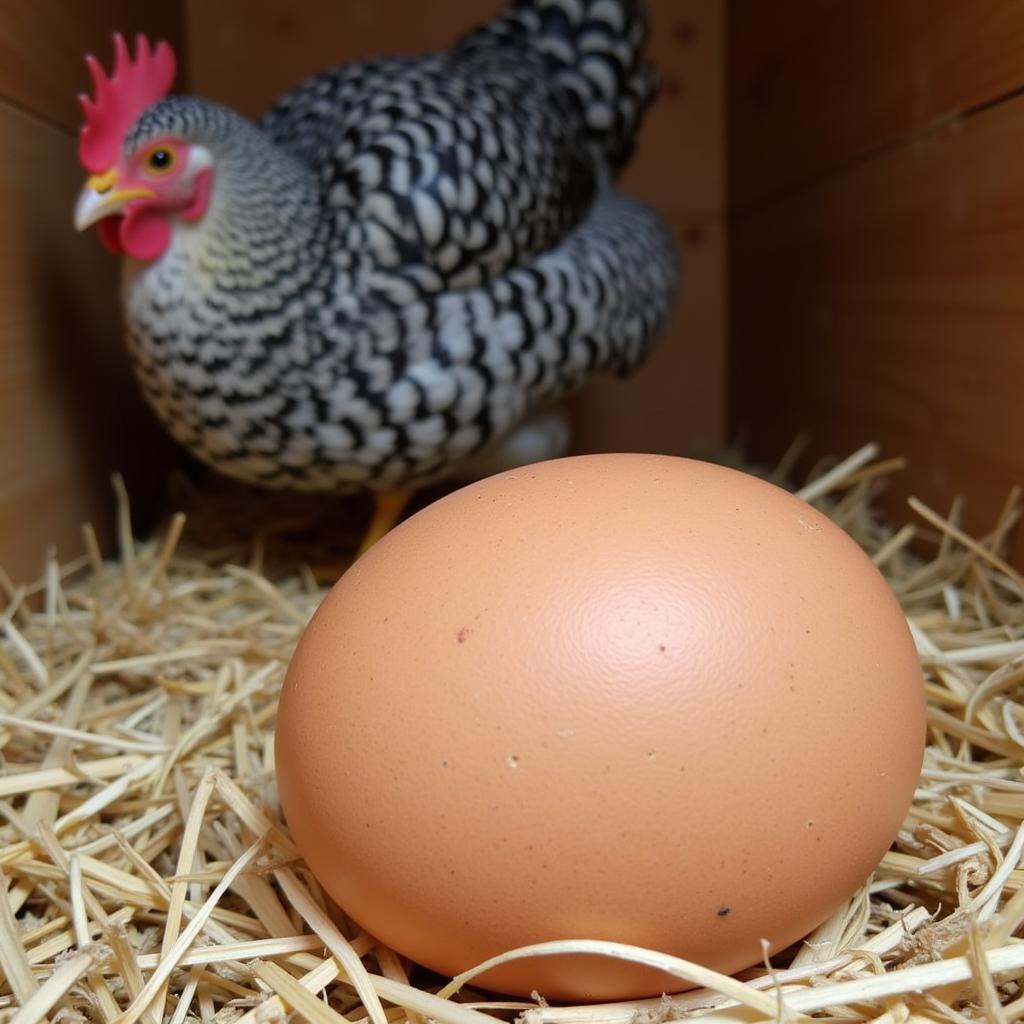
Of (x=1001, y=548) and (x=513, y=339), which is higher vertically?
(x=513, y=339)

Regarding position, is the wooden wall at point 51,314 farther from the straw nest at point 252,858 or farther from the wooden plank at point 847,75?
the wooden plank at point 847,75

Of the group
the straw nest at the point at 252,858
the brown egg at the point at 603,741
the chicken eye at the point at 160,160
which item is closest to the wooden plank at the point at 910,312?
the straw nest at the point at 252,858

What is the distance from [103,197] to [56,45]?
39 centimetres

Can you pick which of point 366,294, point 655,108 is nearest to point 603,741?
point 366,294

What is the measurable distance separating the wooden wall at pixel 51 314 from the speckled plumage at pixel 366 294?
14cm

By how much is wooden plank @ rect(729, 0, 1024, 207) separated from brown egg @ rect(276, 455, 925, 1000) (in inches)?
29.1

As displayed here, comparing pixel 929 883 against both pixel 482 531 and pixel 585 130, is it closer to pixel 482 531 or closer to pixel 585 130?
pixel 482 531

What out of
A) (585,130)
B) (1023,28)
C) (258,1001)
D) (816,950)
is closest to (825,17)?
(585,130)

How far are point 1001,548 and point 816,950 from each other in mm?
615

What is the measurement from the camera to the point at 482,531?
2.05 feet

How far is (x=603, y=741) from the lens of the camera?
0.54 m

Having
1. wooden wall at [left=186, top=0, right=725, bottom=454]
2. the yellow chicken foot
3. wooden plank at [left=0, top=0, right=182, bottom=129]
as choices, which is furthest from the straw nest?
wooden wall at [left=186, top=0, right=725, bottom=454]

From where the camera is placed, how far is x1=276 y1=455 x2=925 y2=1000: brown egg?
0.54 metres

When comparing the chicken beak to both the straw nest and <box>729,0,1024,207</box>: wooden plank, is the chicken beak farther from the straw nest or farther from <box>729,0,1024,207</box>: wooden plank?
<box>729,0,1024,207</box>: wooden plank
